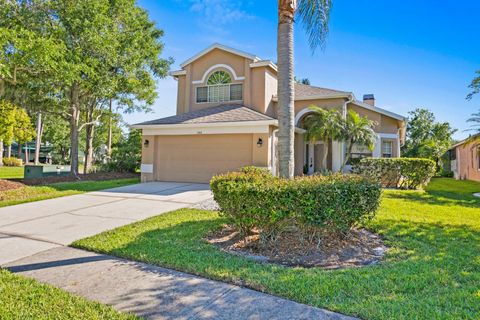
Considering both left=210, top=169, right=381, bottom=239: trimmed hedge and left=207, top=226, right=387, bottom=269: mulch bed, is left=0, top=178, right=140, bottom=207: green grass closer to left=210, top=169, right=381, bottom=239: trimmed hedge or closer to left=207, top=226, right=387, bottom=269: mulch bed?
left=207, top=226, right=387, bottom=269: mulch bed

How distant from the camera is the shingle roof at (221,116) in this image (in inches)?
615

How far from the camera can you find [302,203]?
5176 millimetres

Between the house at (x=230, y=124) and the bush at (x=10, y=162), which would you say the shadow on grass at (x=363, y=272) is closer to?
the house at (x=230, y=124)

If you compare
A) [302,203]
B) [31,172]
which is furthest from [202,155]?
[302,203]

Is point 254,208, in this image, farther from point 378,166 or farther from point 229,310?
point 378,166

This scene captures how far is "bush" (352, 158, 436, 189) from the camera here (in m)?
15.8

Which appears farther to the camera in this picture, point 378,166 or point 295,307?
point 378,166

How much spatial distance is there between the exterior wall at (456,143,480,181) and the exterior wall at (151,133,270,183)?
62.9 feet

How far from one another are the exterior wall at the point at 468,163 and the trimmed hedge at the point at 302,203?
77.4 feet

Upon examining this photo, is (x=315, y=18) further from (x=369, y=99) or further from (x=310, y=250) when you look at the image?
(x=369, y=99)

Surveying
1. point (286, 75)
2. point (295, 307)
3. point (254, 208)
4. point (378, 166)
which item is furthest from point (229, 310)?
point (378, 166)

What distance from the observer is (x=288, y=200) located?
17.0 feet

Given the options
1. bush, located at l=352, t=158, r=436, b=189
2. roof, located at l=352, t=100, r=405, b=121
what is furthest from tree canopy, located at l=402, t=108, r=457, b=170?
bush, located at l=352, t=158, r=436, b=189

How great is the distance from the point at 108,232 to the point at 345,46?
43.7 ft
